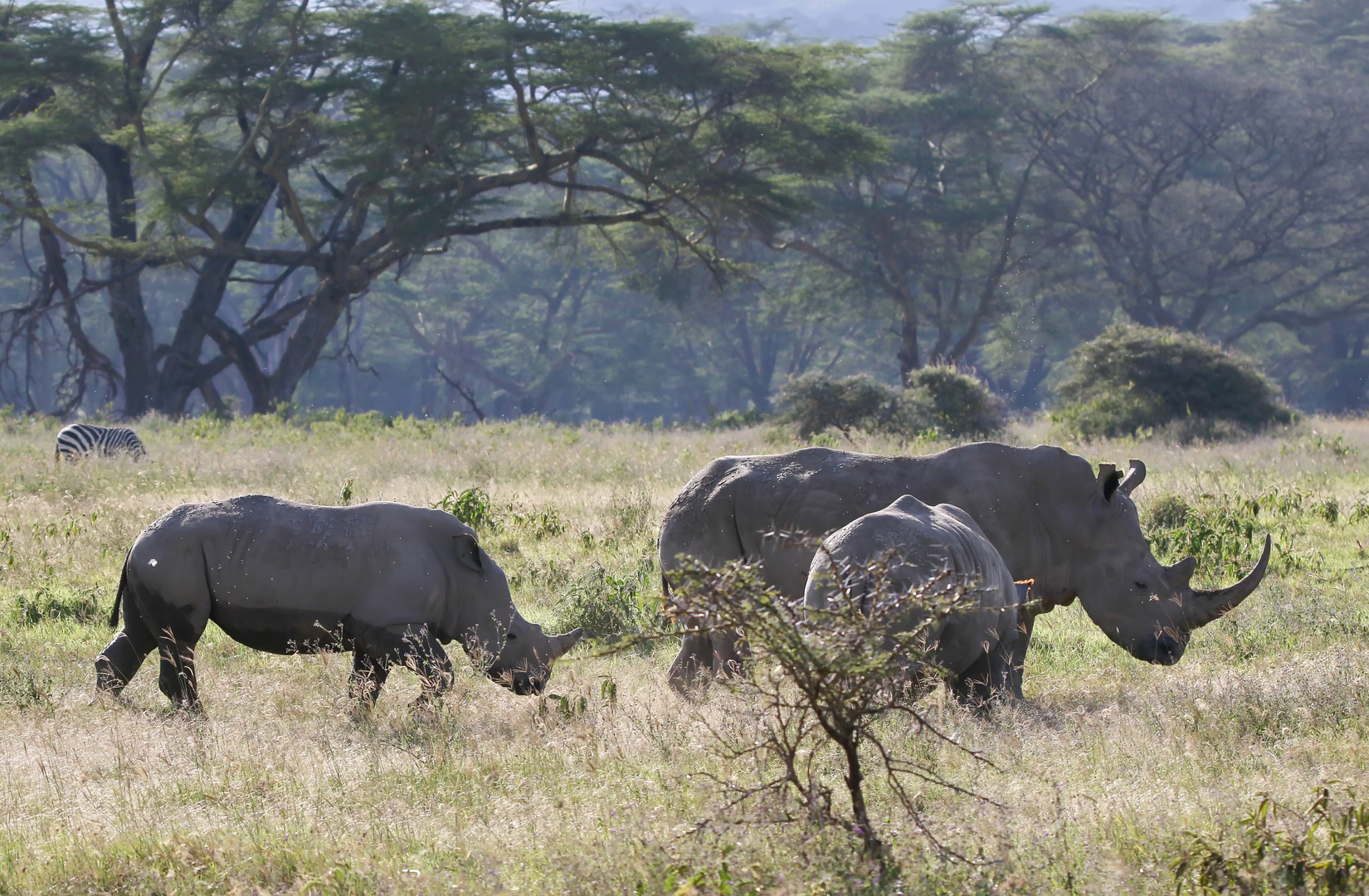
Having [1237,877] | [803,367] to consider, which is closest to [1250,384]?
[1237,877]

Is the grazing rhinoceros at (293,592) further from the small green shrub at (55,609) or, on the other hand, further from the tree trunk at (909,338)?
the tree trunk at (909,338)

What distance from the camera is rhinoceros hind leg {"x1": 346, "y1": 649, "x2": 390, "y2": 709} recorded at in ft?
23.0

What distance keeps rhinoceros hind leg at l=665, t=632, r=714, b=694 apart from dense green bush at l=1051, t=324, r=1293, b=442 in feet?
52.5

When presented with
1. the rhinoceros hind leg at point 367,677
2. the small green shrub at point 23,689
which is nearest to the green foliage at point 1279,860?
the rhinoceros hind leg at point 367,677

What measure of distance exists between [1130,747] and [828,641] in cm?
205

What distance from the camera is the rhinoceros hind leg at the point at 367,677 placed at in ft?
23.0

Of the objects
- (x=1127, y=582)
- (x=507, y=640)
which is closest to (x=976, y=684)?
(x=1127, y=582)

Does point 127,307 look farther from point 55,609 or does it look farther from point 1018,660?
point 1018,660

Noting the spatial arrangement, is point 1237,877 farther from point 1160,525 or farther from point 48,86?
point 48,86

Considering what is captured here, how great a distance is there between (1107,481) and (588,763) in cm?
328

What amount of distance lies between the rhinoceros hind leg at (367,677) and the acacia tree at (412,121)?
20.5 metres

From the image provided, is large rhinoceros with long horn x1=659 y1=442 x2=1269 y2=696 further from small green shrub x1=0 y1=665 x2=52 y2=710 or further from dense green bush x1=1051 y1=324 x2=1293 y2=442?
dense green bush x1=1051 y1=324 x2=1293 y2=442

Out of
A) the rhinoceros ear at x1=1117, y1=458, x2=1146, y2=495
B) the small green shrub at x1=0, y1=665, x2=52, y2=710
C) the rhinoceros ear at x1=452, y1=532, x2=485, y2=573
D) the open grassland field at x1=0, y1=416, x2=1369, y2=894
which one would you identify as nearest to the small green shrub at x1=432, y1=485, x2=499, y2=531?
the open grassland field at x1=0, y1=416, x2=1369, y2=894

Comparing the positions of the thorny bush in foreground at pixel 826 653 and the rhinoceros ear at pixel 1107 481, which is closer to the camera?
the thorny bush in foreground at pixel 826 653
